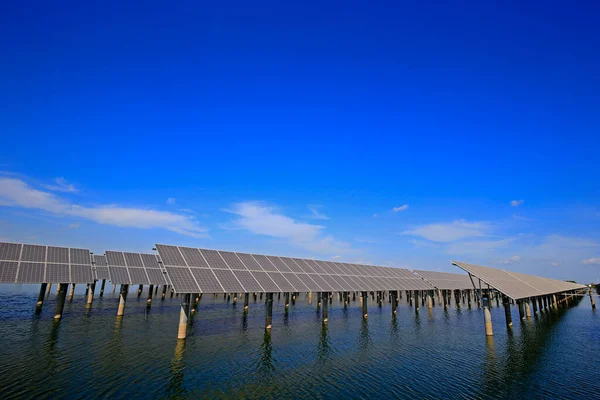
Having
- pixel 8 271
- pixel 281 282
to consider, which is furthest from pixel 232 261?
pixel 8 271

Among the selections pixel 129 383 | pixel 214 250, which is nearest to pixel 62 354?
pixel 129 383

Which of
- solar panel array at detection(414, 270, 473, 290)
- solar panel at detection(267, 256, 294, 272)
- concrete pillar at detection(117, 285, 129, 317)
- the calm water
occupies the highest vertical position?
solar panel at detection(267, 256, 294, 272)

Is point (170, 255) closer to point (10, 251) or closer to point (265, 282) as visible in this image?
point (265, 282)

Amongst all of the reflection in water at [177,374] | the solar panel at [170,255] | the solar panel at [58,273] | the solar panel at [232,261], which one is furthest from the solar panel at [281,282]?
the solar panel at [58,273]

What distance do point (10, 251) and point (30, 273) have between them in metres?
5.15

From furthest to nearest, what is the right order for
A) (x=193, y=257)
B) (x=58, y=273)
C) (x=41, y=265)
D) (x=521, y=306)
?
(x=521, y=306), (x=41, y=265), (x=58, y=273), (x=193, y=257)

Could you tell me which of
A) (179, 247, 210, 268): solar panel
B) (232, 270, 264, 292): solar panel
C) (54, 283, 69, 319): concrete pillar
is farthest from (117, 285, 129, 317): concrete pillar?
(232, 270, 264, 292): solar panel

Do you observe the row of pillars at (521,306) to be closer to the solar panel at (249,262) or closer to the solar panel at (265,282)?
the solar panel at (265,282)

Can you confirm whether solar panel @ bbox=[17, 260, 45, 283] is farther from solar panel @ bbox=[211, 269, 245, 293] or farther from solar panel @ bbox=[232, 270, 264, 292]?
solar panel @ bbox=[232, 270, 264, 292]

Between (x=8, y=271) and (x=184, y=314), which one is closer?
(x=184, y=314)

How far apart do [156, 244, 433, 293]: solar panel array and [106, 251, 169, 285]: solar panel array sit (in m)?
15.1

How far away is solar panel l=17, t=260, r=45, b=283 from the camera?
31297mm

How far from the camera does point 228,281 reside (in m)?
29.5

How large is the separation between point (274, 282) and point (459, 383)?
19056 millimetres
